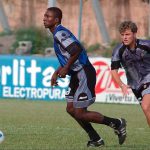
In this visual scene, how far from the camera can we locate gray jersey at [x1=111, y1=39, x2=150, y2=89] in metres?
12.2

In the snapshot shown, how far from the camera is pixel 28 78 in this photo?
85.8ft

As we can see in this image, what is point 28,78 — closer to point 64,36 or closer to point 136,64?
point 136,64

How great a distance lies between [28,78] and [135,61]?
46.4 ft

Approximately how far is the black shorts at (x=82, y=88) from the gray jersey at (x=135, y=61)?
38 centimetres

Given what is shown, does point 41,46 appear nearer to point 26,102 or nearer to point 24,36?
point 24,36

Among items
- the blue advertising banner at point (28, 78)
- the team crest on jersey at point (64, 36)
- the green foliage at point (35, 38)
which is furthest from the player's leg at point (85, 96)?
the green foliage at point (35, 38)

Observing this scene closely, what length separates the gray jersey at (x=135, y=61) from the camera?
1216 cm

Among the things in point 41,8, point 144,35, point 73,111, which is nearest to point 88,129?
point 73,111

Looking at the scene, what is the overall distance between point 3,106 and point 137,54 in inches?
454

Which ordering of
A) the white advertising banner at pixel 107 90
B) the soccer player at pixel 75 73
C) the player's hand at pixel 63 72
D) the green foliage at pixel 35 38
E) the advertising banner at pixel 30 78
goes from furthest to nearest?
the green foliage at pixel 35 38 < the advertising banner at pixel 30 78 < the white advertising banner at pixel 107 90 < the soccer player at pixel 75 73 < the player's hand at pixel 63 72

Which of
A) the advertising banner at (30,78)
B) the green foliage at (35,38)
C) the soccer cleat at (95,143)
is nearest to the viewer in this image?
the soccer cleat at (95,143)

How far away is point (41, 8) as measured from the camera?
49.0 m

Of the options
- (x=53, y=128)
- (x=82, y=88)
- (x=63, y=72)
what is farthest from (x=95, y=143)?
(x=53, y=128)

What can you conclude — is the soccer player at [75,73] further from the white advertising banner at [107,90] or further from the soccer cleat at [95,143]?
the white advertising banner at [107,90]
